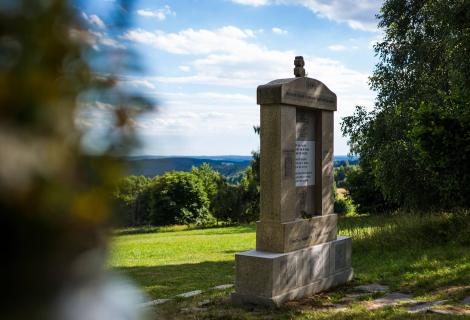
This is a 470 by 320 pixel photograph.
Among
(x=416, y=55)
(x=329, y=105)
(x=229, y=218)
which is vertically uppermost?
(x=416, y=55)

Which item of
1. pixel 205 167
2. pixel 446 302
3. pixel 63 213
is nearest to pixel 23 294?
pixel 63 213

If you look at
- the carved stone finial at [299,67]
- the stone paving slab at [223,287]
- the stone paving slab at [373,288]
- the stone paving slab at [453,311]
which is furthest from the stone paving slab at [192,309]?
the carved stone finial at [299,67]

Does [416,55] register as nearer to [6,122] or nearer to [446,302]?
[446,302]

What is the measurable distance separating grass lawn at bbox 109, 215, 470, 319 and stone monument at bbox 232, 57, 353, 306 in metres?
0.28

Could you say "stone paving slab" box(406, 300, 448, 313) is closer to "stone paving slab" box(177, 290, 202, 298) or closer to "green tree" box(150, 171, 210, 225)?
"stone paving slab" box(177, 290, 202, 298)

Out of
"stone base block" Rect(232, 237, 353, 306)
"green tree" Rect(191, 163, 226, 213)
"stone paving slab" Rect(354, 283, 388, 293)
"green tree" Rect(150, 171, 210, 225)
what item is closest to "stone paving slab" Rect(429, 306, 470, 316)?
"stone paving slab" Rect(354, 283, 388, 293)

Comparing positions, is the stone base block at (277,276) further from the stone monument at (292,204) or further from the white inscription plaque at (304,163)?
the white inscription plaque at (304,163)

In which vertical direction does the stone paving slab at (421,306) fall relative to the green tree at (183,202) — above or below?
above

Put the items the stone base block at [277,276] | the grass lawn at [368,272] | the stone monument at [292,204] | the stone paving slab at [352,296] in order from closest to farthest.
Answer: the grass lawn at [368,272] → the stone base block at [277,276] → the stone monument at [292,204] → the stone paving slab at [352,296]

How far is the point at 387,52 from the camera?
1969 cm

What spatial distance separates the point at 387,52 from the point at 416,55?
1633 mm

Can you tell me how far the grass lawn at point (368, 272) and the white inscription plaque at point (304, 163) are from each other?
1691 mm

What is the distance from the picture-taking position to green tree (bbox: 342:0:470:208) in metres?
13.7

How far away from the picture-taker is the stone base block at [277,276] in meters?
6.45
